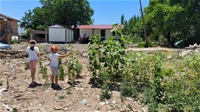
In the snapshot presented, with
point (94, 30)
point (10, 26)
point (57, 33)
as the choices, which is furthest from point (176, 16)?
point (10, 26)

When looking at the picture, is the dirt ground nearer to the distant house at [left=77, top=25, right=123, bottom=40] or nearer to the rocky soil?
the rocky soil

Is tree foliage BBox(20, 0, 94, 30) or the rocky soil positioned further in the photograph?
tree foliage BBox(20, 0, 94, 30)

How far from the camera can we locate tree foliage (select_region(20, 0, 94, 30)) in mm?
32844

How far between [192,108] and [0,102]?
12.4 feet

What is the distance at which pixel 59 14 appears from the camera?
3322cm

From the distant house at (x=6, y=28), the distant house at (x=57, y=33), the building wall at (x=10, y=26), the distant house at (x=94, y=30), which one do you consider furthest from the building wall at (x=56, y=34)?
the building wall at (x=10, y=26)

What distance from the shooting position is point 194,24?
19500mm

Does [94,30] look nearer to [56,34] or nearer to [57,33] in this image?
[57,33]

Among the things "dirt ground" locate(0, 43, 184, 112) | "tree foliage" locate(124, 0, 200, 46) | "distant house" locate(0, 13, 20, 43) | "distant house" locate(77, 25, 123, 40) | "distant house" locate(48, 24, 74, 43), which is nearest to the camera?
"dirt ground" locate(0, 43, 184, 112)

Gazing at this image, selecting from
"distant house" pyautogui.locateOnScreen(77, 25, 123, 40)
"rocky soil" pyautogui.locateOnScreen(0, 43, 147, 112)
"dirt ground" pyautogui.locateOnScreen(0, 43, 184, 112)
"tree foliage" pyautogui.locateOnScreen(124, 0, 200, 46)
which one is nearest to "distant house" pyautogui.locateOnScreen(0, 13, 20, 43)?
"distant house" pyautogui.locateOnScreen(77, 25, 123, 40)

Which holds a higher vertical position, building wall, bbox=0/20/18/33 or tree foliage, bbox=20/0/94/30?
tree foliage, bbox=20/0/94/30

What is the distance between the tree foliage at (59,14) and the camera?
108 feet

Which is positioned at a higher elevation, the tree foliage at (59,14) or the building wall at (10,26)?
the tree foliage at (59,14)

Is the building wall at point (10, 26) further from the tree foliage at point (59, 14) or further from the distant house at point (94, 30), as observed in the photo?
the distant house at point (94, 30)
